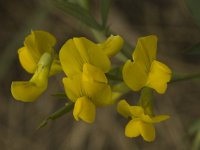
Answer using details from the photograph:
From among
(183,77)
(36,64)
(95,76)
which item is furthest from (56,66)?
(183,77)

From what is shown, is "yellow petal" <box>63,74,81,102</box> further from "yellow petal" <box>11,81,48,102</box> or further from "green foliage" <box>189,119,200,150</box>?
"green foliage" <box>189,119,200,150</box>

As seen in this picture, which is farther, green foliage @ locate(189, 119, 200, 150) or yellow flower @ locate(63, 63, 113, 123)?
green foliage @ locate(189, 119, 200, 150)

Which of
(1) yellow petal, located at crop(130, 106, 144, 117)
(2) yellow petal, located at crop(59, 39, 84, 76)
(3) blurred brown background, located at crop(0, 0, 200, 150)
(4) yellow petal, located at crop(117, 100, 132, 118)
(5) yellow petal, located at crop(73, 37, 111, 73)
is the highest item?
(5) yellow petal, located at crop(73, 37, 111, 73)

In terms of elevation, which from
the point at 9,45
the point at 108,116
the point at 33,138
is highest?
the point at 9,45

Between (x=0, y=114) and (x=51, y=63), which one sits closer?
(x=51, y=63)

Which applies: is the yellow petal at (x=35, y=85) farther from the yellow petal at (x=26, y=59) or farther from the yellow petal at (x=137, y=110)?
the yellow petal at (x=137, y=110)

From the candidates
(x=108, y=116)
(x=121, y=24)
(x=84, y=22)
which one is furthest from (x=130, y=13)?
(x=84, y=22)

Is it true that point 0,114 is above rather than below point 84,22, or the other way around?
below

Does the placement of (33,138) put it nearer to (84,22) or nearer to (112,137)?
(112,137)

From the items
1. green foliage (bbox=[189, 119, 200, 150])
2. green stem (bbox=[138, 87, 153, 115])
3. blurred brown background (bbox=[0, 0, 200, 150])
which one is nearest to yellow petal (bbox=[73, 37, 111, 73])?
green stem (bbox=[138, 87, 153, 115])
